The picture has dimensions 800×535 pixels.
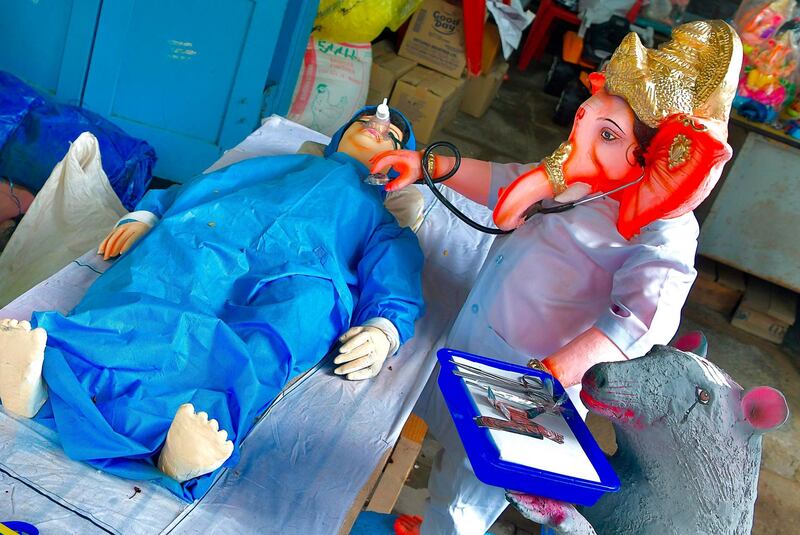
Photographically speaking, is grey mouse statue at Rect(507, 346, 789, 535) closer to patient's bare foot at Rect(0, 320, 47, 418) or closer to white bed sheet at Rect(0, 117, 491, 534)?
white bed sheet at Rect(0, 117, 491, 534)

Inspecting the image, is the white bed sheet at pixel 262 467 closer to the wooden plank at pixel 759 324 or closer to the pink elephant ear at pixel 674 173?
the pink elephant ear at pixel 674 173

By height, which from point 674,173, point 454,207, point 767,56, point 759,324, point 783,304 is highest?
point 767,56

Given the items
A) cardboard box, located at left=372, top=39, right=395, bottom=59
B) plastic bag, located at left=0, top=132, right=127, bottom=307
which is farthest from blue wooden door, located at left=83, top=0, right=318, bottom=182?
cardboard box, located at left=372, top=39, right=395, bottom=59

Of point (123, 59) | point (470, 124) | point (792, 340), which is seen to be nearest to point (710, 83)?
point (123, 59)

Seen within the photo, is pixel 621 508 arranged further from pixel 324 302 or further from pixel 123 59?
pixel 123 59

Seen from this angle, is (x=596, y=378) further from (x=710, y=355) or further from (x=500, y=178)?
(x=710, y=355)

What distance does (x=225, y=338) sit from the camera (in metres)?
1.63

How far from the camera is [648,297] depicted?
1.55 meters

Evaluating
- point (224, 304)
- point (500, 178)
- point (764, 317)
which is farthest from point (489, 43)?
point (224, 304)

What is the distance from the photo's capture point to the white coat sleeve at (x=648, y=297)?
155 cm

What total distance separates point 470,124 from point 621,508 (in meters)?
4.20

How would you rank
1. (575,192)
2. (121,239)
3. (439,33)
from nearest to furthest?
(575,192) < (121,239) < (439,33)

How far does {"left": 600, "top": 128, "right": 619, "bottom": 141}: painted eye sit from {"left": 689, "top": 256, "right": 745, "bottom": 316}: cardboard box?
9.10 feet

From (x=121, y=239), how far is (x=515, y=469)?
120 centimetres
